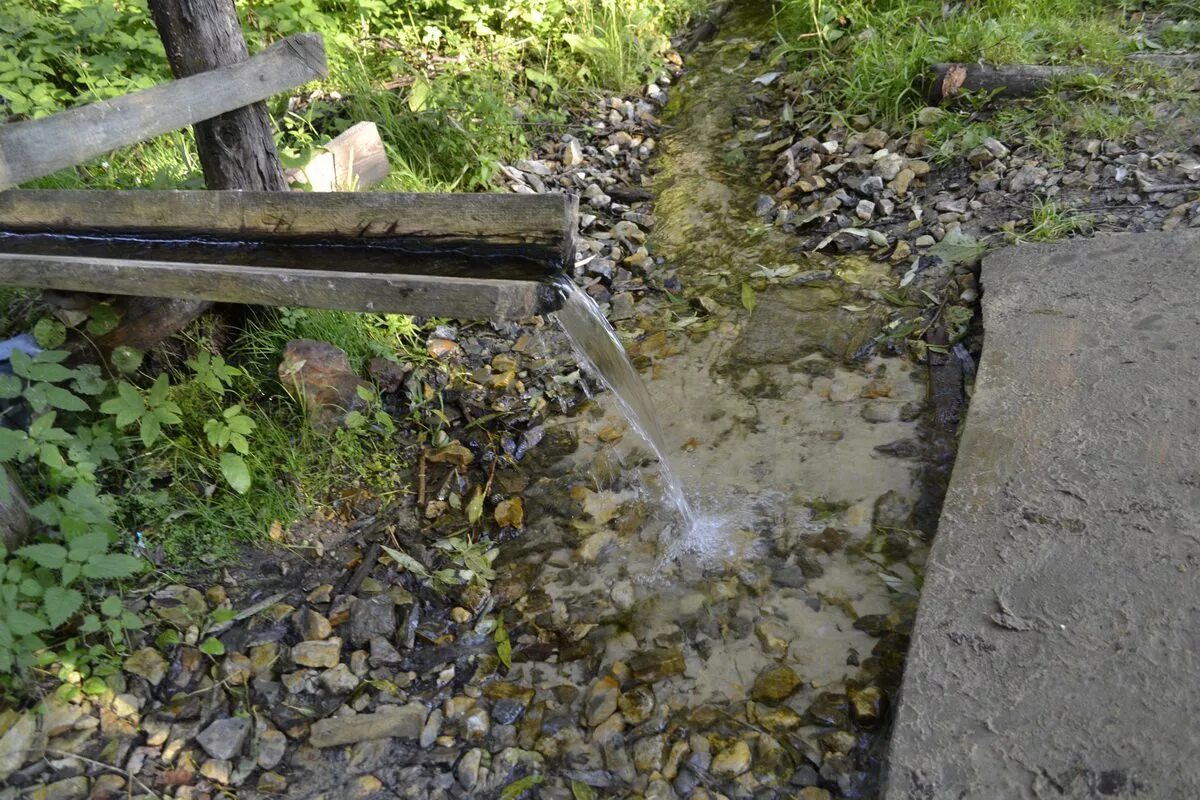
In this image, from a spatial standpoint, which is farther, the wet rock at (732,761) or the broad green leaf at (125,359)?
the broad green leaf at (125,359)

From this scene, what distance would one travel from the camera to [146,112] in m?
2.78

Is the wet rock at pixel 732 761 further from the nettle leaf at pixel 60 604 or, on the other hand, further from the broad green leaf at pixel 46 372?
the broad green leaf at pixel 46 372

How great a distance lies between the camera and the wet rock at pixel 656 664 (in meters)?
2.39

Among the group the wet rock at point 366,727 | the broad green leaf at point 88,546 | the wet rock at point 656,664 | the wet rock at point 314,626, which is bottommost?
the wet rock at point 656,664

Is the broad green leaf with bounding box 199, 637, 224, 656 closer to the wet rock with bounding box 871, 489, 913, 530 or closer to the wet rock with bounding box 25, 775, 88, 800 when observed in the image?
the wet rock with bounding box 25, 775, 88, 800

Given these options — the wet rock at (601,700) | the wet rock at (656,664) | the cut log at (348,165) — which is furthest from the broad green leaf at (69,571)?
the cut log at (348,165)

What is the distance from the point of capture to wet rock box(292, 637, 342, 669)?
8.07 ft

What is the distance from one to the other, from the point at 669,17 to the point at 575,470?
404 centimetres

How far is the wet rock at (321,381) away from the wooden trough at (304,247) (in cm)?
37

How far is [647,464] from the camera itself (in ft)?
10.1

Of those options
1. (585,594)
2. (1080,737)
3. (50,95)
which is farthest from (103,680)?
(50,95)

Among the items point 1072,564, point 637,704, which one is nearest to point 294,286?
point 637,704

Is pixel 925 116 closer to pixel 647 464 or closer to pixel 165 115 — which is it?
pixel 647 464

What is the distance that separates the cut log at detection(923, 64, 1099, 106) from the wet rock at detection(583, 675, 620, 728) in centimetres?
335
